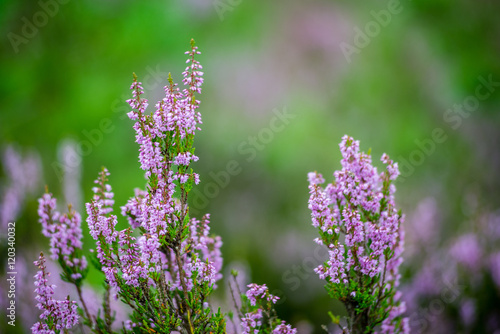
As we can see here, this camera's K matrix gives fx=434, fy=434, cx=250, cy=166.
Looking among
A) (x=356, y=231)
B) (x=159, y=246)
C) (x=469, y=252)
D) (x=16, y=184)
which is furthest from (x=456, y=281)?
(x=16, y=184)

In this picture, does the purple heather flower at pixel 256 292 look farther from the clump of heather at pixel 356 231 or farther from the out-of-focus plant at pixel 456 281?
the out-of-focus plant at pixel 456 281

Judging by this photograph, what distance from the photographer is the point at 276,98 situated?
978 centimetres

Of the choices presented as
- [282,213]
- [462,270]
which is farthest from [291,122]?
[462,270]

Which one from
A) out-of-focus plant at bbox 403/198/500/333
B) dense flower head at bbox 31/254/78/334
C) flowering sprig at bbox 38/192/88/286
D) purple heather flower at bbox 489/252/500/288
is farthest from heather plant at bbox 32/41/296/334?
purple heather flower at bbox 489/252/500/288

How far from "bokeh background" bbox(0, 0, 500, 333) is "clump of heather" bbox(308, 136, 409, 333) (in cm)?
315

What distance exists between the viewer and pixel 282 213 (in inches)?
336

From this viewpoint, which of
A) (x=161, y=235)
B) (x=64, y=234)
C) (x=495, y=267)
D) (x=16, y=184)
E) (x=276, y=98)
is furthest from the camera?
(x=276, y=98)

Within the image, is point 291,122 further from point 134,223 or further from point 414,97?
point 134,223

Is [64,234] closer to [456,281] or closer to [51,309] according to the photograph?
[51,309]

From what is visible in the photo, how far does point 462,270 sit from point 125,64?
23.4 ft

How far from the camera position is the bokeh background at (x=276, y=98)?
7738mm

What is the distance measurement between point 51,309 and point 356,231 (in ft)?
5.18

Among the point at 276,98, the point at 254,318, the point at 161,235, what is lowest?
the point at 254,318

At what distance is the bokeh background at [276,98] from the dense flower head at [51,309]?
4039mm
